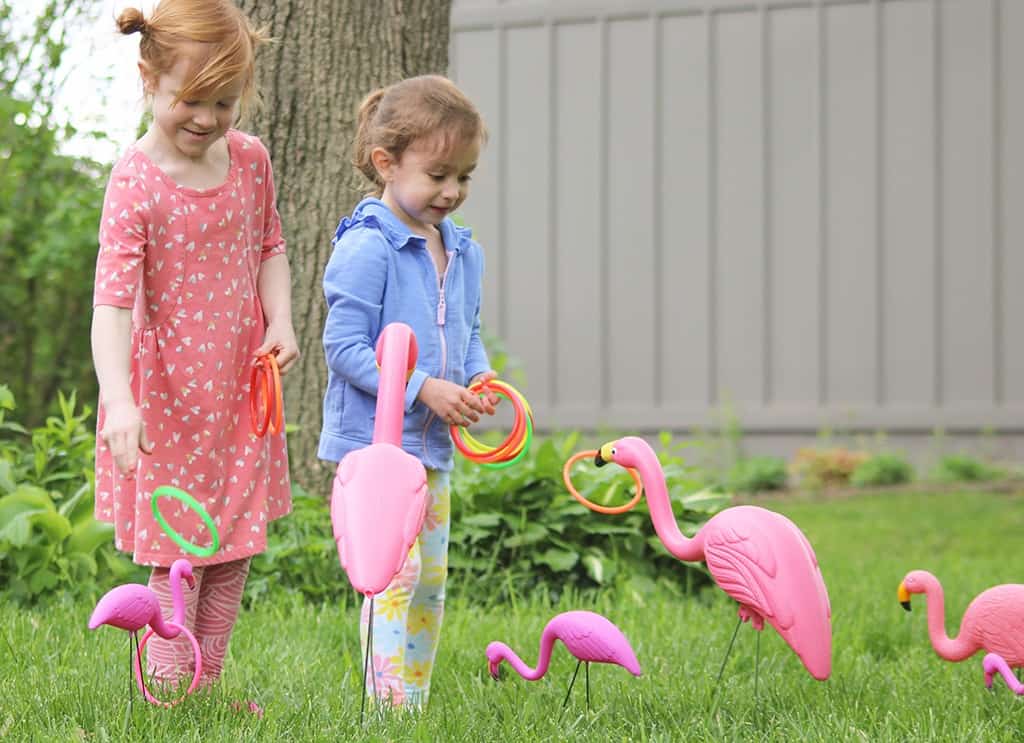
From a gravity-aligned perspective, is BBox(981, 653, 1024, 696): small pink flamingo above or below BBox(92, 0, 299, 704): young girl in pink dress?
below

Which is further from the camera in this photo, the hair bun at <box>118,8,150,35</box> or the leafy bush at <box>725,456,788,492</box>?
the leafy bush at <box>725,456,788,492</box>

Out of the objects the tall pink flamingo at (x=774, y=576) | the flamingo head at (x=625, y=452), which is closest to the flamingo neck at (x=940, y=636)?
the tall pink flamingo at (x=774, y=576)

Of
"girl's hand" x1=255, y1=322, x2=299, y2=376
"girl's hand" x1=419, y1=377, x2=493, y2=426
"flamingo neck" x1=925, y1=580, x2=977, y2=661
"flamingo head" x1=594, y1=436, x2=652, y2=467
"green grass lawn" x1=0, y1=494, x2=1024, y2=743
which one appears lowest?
"green grass lawn" x1=0, y1=494, x2=1024, y2=743

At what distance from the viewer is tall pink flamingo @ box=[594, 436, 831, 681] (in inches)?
93.9

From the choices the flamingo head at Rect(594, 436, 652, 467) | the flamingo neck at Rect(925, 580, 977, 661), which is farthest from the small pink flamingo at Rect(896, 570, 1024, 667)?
the flamingo head at Rect(594, 436, 652, 467)

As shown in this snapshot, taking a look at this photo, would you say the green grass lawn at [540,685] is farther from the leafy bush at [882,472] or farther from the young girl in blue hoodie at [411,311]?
the leafy bush at [882,472]

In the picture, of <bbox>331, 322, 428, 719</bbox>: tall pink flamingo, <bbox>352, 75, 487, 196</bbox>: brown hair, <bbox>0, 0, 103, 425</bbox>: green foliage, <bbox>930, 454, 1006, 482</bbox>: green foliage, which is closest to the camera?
<bbox>331, 322, 428, 719</bbox>: tall pink flamingo

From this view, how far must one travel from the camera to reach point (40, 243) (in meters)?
6.11

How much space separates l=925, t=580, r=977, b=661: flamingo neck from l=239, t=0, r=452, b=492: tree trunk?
2.19 metres

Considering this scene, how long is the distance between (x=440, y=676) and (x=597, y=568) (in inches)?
45.0

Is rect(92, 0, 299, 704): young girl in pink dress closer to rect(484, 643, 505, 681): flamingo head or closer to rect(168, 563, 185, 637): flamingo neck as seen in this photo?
rect(168, 563, 185, 637): flamingo neck

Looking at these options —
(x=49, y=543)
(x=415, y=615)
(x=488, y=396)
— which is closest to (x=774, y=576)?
(x=488, y=396)

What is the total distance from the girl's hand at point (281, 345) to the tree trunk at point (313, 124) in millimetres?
1592

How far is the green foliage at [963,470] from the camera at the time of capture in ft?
27.0
